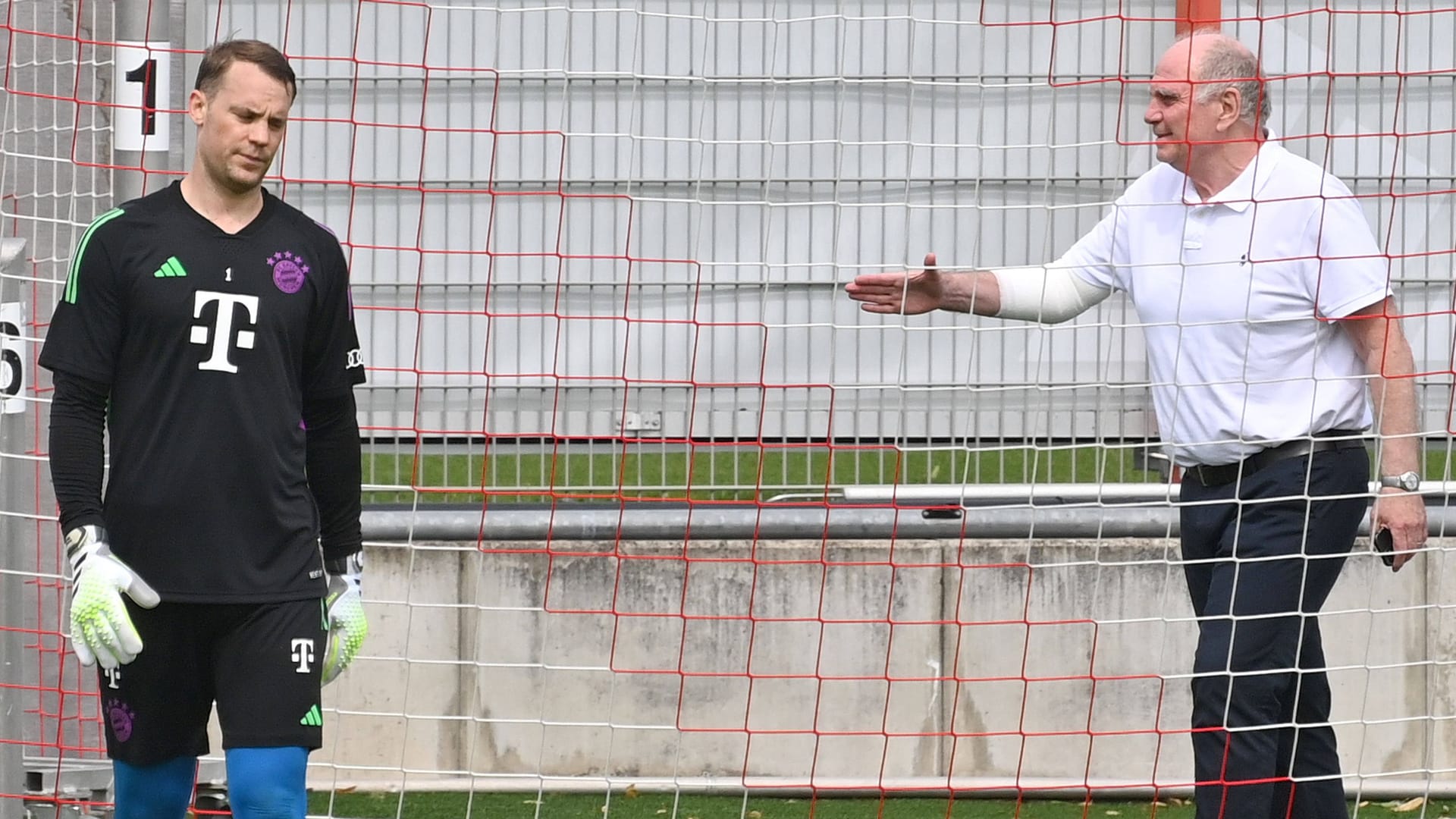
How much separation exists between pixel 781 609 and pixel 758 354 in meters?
1.05

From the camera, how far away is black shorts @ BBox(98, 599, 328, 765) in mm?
3410

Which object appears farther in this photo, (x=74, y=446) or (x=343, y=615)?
(x=343, y=615)

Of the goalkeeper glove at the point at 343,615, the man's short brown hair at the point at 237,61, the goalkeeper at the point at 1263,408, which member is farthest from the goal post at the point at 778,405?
the man's short brown hair at the point at 237,61

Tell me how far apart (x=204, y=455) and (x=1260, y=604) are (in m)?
2.20

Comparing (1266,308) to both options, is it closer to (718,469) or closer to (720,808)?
(720,808)

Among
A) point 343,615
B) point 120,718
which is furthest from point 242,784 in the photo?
point 343,615

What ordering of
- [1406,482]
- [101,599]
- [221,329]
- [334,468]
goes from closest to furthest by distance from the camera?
[101,599] → [221,329] → [334,468] → [1406,482]

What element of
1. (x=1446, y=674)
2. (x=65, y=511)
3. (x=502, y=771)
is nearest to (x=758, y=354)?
(x=502, y=771)

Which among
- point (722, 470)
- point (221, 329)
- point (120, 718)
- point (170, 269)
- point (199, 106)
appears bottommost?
point (120, 718)

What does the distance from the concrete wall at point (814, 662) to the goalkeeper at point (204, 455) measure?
227 centimetres

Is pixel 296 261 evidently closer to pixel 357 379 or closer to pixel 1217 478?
pixel 357 379

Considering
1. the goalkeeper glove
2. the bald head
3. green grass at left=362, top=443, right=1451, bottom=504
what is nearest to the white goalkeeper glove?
the goalkeeper glove

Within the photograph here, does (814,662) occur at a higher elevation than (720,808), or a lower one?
higher

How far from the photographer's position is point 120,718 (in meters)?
3.52
